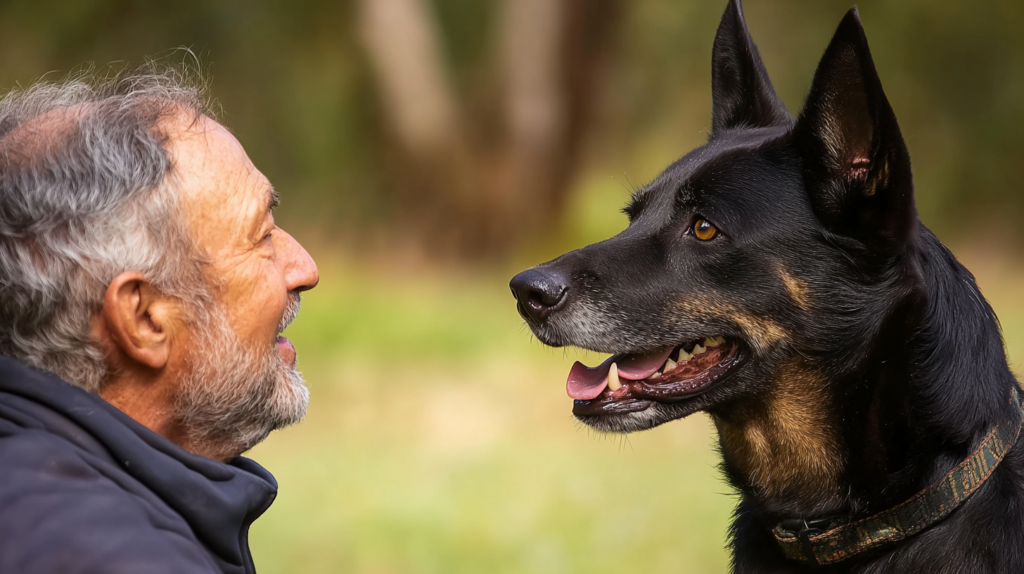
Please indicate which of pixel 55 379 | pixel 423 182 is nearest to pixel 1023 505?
pixel 55 379

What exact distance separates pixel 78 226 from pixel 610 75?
34.7ft

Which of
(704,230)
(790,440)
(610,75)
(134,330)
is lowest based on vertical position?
(790,440)

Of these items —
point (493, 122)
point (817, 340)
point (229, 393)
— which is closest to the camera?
point (229, 393)

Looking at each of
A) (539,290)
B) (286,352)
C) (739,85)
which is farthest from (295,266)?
(739,85)

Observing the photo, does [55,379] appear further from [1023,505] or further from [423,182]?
[423,182]

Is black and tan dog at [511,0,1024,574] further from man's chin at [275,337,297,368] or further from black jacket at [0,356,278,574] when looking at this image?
black jacket at [0,356,278,574]

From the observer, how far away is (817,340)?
2572mm

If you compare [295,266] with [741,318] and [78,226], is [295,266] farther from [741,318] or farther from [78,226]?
[741,318]

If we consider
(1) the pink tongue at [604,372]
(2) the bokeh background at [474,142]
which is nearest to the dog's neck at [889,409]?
(1) the pink tongue at [604,372]

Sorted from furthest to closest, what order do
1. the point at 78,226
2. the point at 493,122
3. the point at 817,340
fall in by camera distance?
the point at 493,122 < the point at 817,340 < the point at 78,226

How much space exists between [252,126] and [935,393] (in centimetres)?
1145

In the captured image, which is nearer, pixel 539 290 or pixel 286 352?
pixel 286 352

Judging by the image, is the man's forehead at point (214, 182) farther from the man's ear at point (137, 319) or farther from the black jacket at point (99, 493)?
the black jacket at point (99, 493)

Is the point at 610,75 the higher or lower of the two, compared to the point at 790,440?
higher
